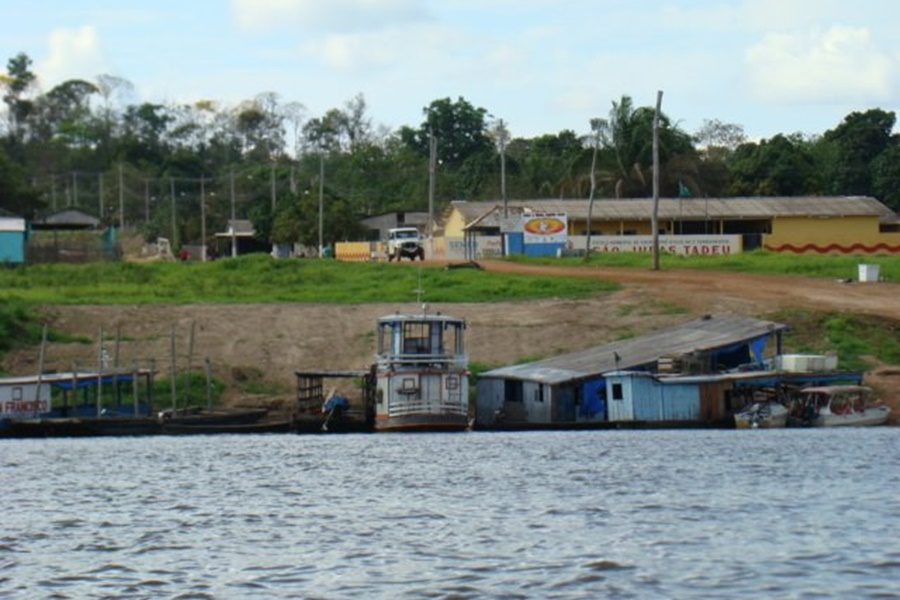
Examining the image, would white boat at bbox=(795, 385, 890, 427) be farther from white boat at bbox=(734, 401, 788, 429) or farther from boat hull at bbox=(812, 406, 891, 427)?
white boat at bbox=(734, 401, 788, 429)

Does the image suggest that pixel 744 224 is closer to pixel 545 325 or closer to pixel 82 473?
pixel 545 325

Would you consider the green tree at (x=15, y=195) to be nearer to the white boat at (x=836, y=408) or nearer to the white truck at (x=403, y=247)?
the white truck at (x=403, y=247)

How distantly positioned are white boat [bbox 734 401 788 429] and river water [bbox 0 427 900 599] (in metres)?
3.05

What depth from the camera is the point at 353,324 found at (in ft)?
238

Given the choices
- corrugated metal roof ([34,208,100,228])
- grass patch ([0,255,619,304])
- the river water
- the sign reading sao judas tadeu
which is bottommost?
the river water

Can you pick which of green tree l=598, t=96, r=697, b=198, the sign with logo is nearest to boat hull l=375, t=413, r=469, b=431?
the sign with logo

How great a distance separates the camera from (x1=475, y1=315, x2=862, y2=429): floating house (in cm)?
5825

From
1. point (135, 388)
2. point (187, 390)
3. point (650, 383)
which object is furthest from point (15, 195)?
point (650, 383)

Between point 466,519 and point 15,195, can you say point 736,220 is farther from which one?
point 466,519

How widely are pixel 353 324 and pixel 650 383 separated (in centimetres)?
1744

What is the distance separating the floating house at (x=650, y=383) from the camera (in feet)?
191

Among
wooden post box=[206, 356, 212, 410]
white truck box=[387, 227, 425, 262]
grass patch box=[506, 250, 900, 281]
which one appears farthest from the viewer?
white truck box=[387, 227, 425, 262]

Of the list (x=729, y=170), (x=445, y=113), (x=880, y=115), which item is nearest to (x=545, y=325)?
(x=729, y=170)

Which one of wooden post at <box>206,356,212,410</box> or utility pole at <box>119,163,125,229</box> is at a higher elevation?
utility pole at <box>119,163,125,229</box>
